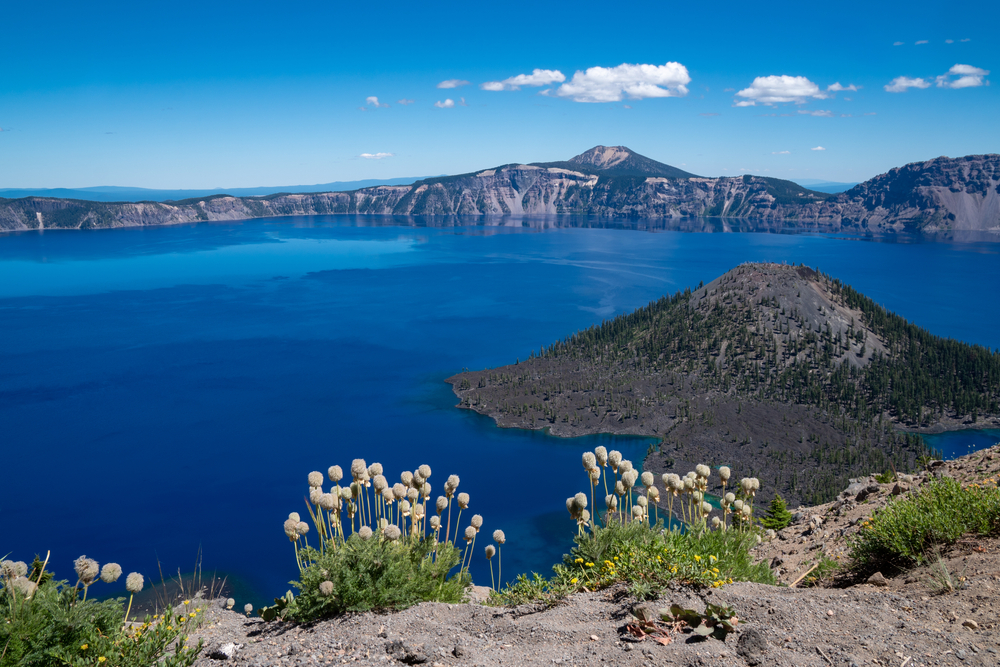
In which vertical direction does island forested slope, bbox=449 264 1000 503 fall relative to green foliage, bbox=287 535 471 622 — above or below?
below

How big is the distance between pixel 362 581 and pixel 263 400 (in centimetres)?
6612

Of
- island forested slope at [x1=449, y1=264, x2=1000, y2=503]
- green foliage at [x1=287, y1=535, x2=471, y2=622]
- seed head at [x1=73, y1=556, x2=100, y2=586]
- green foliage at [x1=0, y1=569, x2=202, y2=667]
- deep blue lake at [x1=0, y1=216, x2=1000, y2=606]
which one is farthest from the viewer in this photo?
island forested slope at [x1=449, y1=264, x2=1000, y2=503]

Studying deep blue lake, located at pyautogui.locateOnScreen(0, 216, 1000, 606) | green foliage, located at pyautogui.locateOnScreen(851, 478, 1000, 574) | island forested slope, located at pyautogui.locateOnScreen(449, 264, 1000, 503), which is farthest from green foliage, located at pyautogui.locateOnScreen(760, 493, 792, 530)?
island forested slope, located at pyautogui.locateOnScreen(449, 264, 1000, 503)

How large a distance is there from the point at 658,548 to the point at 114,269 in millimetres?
204483

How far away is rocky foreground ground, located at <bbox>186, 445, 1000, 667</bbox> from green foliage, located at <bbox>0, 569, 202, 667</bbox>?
971 millimetres

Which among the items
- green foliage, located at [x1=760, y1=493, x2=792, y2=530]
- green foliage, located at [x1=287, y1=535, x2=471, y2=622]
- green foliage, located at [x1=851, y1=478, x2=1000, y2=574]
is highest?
green foliage, located at [x1=851, y1=478, x2=1000, y2=574]

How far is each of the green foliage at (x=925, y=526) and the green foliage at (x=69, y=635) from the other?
10.4 m

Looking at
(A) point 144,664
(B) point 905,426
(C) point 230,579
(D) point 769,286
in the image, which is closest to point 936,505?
(A) point 144,664

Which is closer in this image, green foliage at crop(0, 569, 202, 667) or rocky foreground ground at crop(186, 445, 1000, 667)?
rocky foreground ground at crop(186, 445, 1000, 667)

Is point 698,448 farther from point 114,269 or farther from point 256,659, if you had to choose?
point 114,269

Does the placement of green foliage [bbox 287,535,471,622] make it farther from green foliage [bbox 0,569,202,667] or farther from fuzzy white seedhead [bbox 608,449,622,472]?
fuzzy white seedhead [bbox 608,449,622,472]

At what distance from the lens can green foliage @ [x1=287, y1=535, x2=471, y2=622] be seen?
947cm

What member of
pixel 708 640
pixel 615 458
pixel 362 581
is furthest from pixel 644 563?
pixel 362 581

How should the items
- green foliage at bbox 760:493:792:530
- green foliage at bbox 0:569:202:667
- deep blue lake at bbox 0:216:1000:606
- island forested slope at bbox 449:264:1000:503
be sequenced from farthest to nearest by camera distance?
1. island forested slope at bbox 449:264:1000:503
2. deep blue lake at bbox 0:216:1000:606
3. green foliage at bbox 760:493:792:530
4. green foliage at bbox 0:569:202:667
